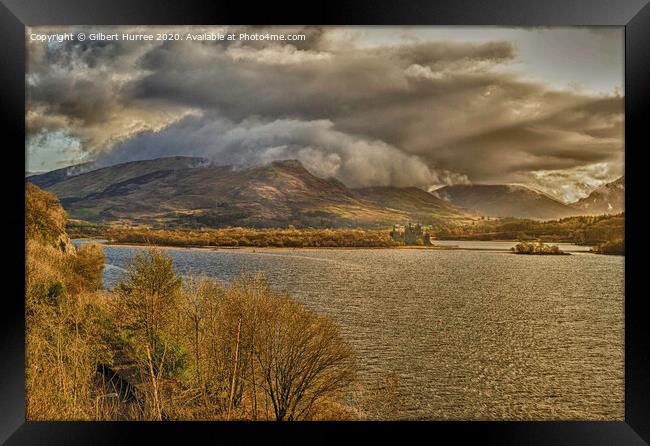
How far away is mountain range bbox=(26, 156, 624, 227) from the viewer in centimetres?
673

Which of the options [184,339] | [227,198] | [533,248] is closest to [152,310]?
[184,339]

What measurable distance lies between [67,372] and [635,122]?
23.6ft

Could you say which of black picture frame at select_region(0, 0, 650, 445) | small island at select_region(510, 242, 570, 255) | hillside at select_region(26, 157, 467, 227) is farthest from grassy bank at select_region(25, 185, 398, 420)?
small island at select_region(510, 242, 570, 255)

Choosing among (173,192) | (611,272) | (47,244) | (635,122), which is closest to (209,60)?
(173,192)

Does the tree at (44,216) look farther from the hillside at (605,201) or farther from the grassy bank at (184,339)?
the hillside at (605,201)

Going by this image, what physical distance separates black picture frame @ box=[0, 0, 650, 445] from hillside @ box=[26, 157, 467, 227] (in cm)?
308

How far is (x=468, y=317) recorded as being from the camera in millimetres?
8812

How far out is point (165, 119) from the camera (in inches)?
254

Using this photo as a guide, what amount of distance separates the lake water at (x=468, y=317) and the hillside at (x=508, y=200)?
0.69 meters

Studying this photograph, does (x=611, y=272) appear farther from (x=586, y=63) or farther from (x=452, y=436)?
(x=452, y=436)

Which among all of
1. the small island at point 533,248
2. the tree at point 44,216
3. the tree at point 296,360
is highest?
the tree at point 44,216

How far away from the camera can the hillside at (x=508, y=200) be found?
6633 millimetres
